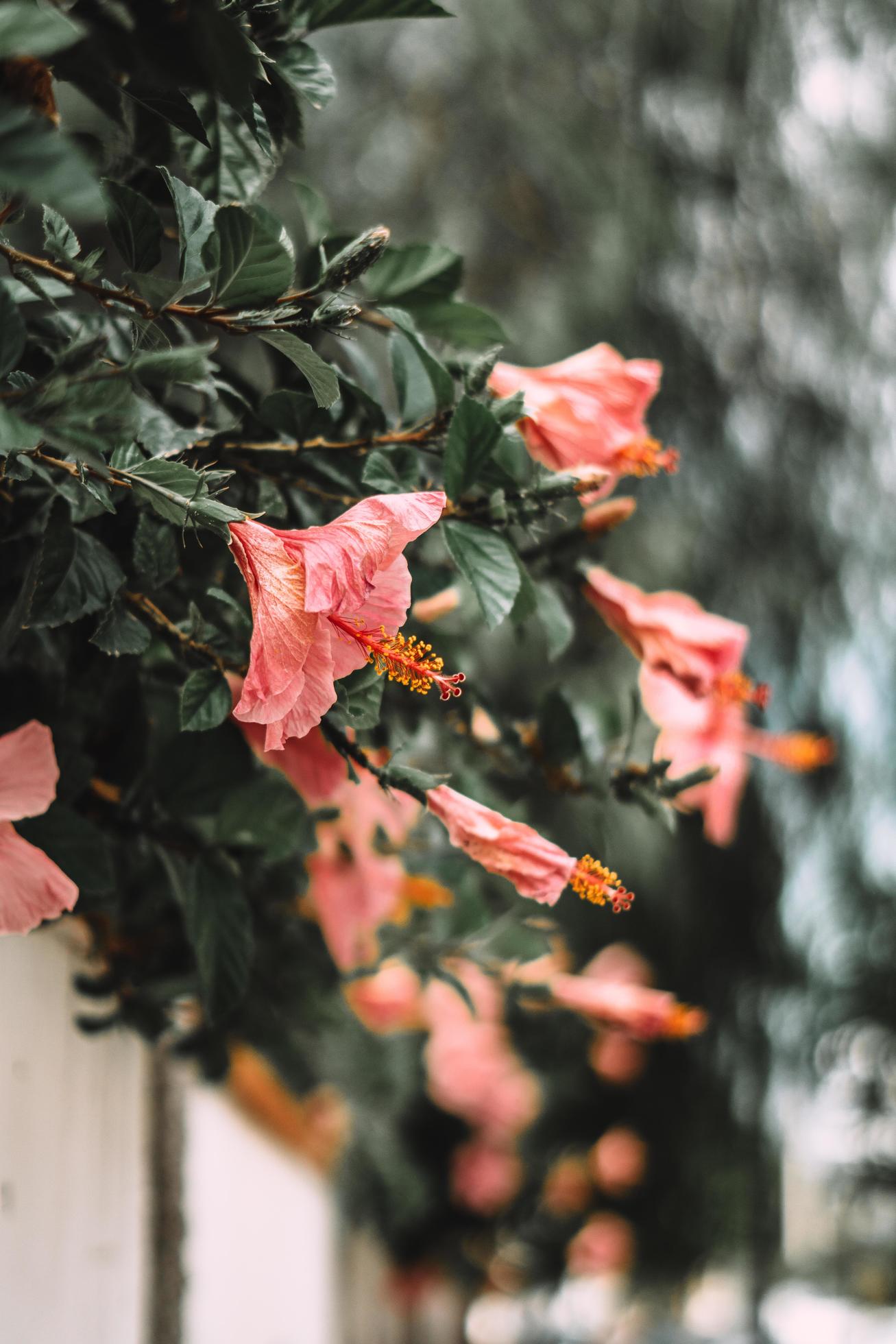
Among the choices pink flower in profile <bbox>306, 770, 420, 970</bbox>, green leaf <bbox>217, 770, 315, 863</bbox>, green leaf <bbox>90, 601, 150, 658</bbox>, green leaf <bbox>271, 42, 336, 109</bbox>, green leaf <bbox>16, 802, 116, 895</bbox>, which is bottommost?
pink flower in profile <bbox>306, 770, 420, 970</bbox>

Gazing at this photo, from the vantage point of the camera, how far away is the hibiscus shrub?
374 millimetres

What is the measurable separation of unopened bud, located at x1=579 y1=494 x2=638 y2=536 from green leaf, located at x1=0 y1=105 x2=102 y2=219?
339 millimetres

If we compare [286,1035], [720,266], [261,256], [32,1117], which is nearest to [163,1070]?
[286,1035]

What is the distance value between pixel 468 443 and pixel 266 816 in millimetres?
219

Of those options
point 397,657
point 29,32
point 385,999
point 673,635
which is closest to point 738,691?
point 673,635

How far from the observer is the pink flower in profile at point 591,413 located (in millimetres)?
530

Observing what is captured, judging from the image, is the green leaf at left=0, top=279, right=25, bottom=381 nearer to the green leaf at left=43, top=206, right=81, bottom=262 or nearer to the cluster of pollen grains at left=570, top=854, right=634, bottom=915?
the green leaf at left=43, top=206, right=81, bottom=262

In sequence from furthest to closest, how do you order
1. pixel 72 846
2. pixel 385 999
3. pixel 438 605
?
pixel 385 999
pixel 438 605
pixel 72 846

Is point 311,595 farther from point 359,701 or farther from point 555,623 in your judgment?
point 555,623

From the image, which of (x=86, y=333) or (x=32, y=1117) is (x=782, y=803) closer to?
(x=32, y=1117)

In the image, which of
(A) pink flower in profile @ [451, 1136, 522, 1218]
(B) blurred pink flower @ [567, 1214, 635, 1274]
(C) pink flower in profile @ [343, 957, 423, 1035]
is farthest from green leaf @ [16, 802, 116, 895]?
(B) blurred pink flower @ [567, 1214, 635, 1274]

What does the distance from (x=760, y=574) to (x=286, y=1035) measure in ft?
5.85

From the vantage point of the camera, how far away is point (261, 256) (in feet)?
1.27

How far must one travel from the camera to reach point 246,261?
0.39 metres
